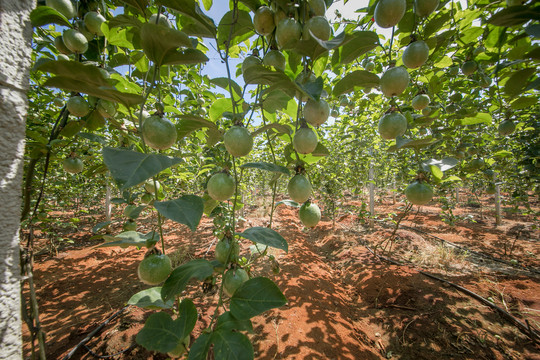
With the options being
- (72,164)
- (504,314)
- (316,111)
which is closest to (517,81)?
(316,111)

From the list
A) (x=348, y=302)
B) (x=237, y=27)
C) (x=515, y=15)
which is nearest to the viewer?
(x=515, y=15)

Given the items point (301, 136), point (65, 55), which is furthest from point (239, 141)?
point (65, 55)

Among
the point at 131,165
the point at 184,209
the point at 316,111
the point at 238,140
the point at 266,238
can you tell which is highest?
the point at 316,111

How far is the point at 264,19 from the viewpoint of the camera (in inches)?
35.9

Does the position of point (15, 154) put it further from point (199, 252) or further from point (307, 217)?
point (199, 252)

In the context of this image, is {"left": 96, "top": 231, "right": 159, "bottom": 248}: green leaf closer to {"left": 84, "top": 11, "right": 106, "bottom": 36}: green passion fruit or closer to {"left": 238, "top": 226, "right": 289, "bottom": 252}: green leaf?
{"left": 238, "top": 226, "right": 289, "bottom": 252}: green leaf

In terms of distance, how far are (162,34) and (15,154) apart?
25.7 inches

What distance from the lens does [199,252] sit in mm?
6391

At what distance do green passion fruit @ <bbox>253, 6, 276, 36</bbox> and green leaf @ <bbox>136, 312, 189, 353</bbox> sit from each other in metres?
1.22

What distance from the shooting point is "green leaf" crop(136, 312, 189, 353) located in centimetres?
78

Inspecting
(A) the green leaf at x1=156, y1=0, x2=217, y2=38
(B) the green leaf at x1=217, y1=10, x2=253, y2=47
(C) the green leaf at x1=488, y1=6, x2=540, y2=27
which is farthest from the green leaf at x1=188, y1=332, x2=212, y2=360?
(C) the green leaf at x1=488, y1=6, x2=540, y2=27

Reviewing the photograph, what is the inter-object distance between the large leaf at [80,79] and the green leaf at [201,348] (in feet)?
2.70

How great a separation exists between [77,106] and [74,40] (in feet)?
1.13

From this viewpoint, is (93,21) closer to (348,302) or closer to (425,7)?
(425,7)
